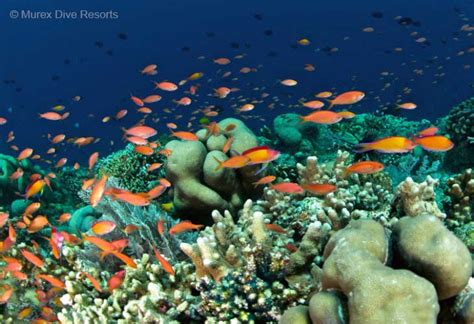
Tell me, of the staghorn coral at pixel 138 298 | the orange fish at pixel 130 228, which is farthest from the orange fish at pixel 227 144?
the staghorn coral at pixel 138 298

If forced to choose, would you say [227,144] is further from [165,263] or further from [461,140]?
[461,140]

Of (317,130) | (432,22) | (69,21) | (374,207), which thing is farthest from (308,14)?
(374,207)

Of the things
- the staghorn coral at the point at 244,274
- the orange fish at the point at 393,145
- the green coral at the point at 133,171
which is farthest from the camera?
the green coral at the point at 133,171

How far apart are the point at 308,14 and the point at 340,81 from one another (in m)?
17.8

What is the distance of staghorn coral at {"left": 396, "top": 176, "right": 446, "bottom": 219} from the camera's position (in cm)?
452

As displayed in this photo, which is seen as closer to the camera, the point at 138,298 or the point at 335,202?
the point at 138,298

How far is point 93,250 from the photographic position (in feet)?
17.7

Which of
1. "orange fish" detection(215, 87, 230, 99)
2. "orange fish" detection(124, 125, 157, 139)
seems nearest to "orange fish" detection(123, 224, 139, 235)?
"orange fish" detection(124, 125, 157, 139)

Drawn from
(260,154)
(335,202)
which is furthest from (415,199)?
(260,154)

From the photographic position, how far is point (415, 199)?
15.0ft

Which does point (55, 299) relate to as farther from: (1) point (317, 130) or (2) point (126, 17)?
(2) point (126, 17)

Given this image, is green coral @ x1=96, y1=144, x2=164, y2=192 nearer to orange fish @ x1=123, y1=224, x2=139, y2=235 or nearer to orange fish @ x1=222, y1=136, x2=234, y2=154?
orange fish @ x1=222, y1=136, x2=234, y2=154

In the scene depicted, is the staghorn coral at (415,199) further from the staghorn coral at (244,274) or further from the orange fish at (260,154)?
the orange fish at (260,154)

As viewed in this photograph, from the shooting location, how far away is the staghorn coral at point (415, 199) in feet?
14.8
